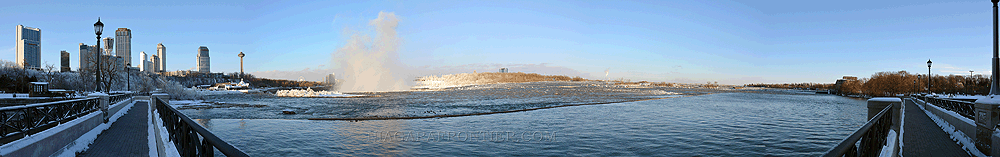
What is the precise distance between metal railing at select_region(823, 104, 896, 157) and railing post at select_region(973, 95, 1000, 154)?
2.79 m

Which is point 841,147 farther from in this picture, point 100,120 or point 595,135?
point 100,120

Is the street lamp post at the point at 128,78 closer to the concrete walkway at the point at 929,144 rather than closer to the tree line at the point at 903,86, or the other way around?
the concrete walkway at the point at 929,144

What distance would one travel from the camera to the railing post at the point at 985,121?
6234mm

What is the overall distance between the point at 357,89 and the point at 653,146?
64101 millimetres

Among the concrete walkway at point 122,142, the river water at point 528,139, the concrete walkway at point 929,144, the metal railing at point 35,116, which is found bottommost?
the river water at point 528,139

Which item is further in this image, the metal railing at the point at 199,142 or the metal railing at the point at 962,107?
the metal railing at the point at 962,107

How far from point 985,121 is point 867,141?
476cm

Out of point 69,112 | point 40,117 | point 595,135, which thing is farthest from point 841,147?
point 69,112

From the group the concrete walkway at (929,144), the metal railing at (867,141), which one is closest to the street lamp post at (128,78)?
the metal railing at (867,141)

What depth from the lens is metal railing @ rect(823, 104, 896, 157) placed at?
3.11m

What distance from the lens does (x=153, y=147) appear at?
22.2 feet

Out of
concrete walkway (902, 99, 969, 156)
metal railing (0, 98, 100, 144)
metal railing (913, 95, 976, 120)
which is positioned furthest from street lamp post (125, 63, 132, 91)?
metal railing (913, 95, 976, 120)

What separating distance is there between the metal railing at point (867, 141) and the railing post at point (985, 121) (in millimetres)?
2794

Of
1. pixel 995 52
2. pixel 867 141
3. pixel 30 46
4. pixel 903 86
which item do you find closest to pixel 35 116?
pixel 867 141
